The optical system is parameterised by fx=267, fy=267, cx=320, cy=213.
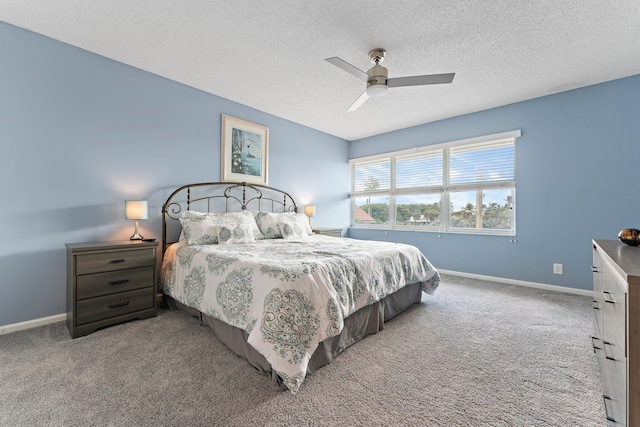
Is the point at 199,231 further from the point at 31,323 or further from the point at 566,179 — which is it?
the point at 566,179

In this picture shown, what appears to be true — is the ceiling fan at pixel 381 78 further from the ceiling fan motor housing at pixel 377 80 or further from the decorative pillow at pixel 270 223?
the decorative pillow at pixel 270 223

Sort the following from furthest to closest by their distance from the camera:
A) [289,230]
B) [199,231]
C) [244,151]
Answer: [244,151] < [289,230] < [199,231]

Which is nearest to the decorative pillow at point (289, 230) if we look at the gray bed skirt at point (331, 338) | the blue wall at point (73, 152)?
the blue wall at point (73, 152)

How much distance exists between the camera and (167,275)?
112 inches

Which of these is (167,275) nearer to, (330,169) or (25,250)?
(25,250)

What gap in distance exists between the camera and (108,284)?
7.85 feet

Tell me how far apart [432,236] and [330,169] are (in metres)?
2.36

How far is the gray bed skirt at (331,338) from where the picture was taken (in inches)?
69.7

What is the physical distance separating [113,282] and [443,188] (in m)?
4.68

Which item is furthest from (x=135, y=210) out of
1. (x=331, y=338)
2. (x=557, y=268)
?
(x=557, y=268)

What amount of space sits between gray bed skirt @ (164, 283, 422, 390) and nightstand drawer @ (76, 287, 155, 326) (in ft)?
1.07

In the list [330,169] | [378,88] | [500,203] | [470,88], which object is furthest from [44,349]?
[500,203]

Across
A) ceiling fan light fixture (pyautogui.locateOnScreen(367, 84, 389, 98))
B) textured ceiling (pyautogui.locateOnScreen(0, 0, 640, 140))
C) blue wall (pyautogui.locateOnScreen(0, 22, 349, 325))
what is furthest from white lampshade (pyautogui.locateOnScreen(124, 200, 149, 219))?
Result: ceiling fan light fixture (pyautogui.locateOnScreen(367, 84, 389, 98))

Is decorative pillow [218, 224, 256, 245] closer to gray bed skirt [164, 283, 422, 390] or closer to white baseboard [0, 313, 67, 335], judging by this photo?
gray bed skirt [164, 283, 422, 390]
